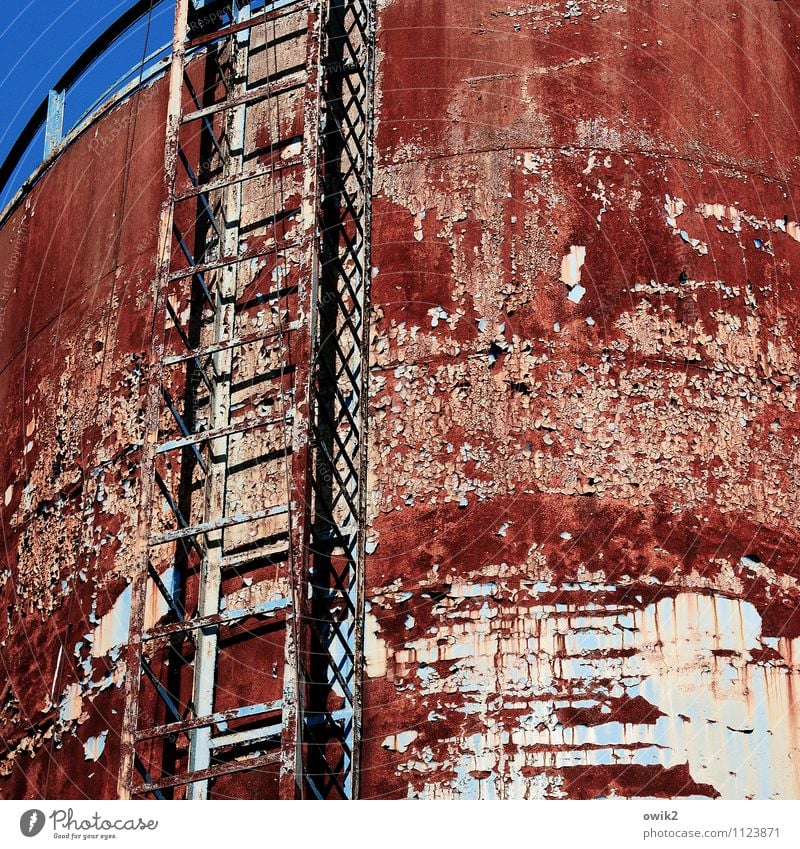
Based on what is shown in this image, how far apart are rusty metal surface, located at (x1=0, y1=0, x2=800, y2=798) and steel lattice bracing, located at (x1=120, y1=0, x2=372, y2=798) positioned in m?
0.17

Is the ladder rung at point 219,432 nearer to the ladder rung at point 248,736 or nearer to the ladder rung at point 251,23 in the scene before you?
the ladder rung at point 248,736

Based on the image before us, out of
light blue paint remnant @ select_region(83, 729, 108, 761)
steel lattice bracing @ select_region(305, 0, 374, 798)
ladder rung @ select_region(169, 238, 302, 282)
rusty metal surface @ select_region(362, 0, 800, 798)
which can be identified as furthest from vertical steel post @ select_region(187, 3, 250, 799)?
rusty metal surface @ select_region(362, 0, 800, 798)

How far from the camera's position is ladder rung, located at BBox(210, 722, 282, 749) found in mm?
9273

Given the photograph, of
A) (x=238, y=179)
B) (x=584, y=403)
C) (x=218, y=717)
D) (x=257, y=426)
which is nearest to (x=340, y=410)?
(x=257, y=426)

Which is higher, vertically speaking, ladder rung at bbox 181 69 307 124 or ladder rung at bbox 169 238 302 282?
ladder rung at bbox 181 69 307 124

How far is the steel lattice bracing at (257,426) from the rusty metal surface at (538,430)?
17 cm

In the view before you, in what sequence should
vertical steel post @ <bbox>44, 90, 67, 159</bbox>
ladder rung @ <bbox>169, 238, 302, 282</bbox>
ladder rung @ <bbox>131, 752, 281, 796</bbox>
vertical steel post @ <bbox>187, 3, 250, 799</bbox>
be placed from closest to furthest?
ladder rung @ <bbox>131, 752, 281, 796</bbox>
vertical steel post @ <bbox>187, 3, 250, 799</bbox>
ladder rung @ <bbox>169, 238, 302, 282</bbox>
vertical steel post @ <bbox>44, 90, 67, 159</bbox>

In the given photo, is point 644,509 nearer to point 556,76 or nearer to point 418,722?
point 418,722

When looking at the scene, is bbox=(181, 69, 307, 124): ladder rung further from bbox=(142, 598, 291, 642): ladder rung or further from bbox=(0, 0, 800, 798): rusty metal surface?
bbox=(142, 598, 291, 642): ladder rung

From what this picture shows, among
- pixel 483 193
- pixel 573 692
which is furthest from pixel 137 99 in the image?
pixel 573 692

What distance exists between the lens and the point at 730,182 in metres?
10.8

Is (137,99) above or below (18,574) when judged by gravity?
above

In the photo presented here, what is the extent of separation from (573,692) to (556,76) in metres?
4.16

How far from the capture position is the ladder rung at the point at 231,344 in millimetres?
9930
